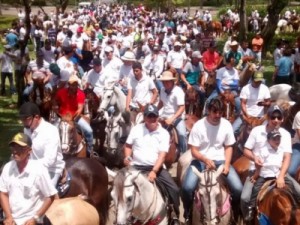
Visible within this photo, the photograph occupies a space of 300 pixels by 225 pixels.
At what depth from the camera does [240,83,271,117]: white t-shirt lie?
38.5 feet

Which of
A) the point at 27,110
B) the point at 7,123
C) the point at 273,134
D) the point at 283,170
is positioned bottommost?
the point at 7,123

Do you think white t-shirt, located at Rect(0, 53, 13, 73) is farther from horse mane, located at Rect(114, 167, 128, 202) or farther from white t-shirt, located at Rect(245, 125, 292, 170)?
horse mane, located at Rect(114, 167, 128, 202)

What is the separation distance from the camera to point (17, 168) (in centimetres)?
611

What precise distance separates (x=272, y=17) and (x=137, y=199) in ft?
74.1

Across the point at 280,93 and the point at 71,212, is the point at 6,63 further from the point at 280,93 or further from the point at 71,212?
the point at 71,212

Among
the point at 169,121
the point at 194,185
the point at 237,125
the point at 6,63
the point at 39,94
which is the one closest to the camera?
the point at 194,185

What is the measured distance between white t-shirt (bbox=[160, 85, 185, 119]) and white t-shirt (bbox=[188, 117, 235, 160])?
304 cm

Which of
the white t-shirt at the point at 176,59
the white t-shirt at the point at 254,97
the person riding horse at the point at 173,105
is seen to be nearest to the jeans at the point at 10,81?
the white t-shirt at the point at 176,59

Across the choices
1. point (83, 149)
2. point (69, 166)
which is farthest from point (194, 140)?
point (83, 149)

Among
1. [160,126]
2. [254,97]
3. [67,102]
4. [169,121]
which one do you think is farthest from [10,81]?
[160,126]

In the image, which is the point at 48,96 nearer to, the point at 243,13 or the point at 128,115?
the point at 128,115

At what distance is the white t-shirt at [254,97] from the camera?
11.7 m

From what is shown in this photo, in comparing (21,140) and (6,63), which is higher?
(21,140)

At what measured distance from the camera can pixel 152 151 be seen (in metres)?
8.22
